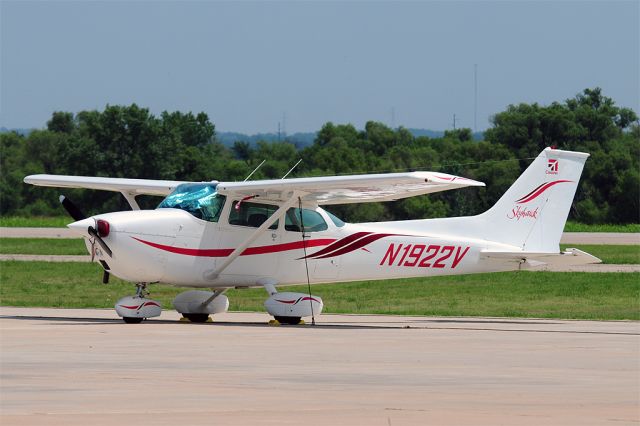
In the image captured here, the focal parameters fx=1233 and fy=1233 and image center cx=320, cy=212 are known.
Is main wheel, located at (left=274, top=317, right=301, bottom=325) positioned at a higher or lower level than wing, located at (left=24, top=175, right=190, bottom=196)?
lower

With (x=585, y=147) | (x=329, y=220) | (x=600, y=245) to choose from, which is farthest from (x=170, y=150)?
(x=329, y=220)

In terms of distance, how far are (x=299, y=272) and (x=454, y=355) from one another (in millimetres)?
5886

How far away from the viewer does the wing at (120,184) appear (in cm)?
2039

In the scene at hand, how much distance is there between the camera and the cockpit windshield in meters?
18.4

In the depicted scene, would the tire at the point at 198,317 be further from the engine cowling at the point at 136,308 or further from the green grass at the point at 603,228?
the green grass at the point at 603,228

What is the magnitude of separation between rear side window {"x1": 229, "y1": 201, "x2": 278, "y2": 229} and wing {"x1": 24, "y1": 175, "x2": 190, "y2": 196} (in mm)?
1567

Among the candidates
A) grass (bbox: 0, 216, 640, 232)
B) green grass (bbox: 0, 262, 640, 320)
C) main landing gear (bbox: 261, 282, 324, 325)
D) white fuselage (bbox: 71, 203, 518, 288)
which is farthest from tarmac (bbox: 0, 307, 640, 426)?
grass (bbox: 0, 216, 640, 232)

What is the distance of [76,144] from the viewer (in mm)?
62156

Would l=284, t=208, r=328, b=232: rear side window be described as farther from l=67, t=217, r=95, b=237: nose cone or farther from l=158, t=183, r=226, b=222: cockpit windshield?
l=67, t=217, r=95, b=237: nose cone

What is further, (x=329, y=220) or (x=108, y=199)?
(x=108, y=199)

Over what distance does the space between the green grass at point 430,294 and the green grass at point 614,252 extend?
18.2 feet

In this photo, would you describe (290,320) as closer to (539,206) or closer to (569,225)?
(539,206)

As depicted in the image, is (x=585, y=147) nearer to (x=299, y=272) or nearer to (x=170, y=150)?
(x=170, y=150)

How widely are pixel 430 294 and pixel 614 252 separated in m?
12.0
